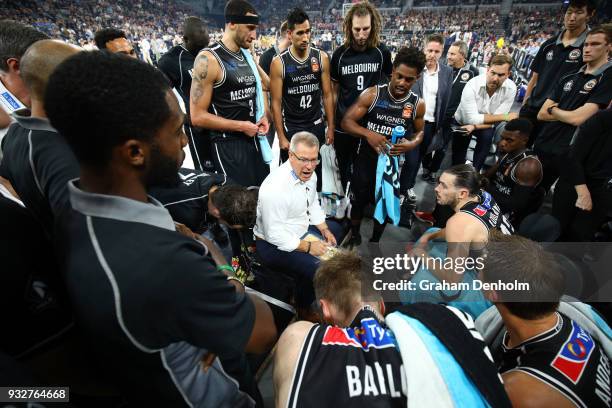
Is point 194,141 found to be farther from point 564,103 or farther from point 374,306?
point 564,103

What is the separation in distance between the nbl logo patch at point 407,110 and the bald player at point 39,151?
2423mm

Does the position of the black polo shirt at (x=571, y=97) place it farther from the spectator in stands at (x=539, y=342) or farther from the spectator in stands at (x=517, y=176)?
the spectator in stands at (x=539, y=342)

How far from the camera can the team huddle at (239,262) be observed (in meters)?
0.75

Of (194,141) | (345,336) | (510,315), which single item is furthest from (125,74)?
(194,141)

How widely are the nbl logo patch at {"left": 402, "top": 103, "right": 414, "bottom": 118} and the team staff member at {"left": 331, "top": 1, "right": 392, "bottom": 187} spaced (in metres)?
0.69

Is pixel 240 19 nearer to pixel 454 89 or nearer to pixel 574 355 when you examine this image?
pixel 574 355

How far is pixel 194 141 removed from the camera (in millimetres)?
3518

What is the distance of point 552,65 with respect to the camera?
3.46 m

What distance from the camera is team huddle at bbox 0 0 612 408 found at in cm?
75

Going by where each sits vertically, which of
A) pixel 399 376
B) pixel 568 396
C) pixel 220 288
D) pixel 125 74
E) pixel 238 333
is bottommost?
pixel 568 396

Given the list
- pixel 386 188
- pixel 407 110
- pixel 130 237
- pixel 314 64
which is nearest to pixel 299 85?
pixel 314 64

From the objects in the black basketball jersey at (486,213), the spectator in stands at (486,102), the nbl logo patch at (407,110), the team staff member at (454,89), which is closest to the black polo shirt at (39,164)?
the black basketball jersey at (486,213)

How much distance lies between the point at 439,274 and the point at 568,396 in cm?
118

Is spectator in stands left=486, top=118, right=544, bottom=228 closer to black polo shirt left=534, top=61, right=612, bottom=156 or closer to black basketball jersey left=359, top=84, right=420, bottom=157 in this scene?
black polo shirt left=534, top=61, right=612, bottom=156
